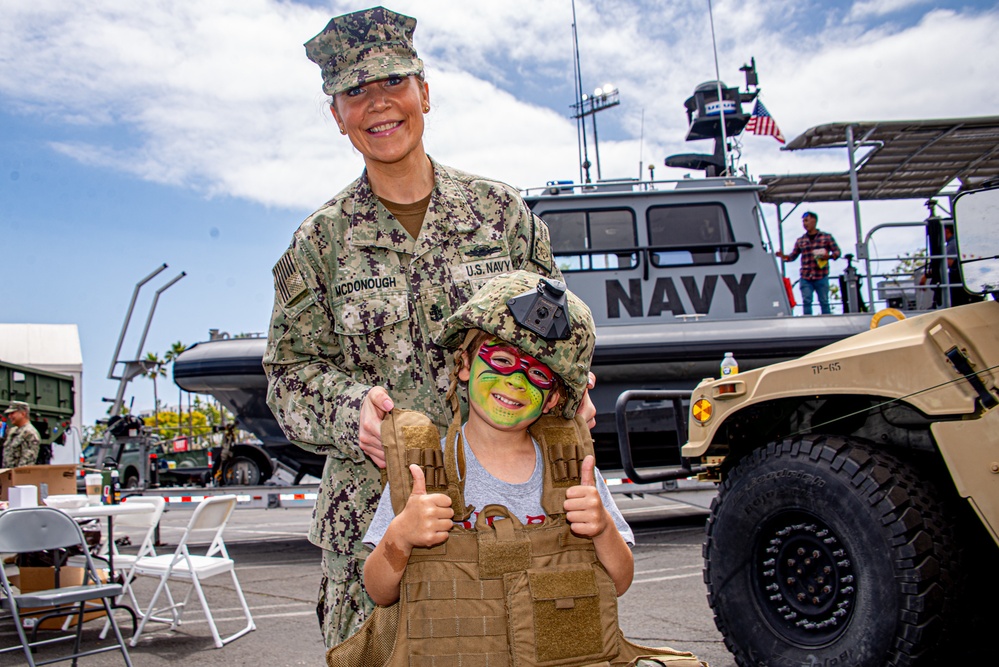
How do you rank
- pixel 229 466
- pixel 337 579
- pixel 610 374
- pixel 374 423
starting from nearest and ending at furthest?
1. pixel 374 423
2. pixel 337 579
3. pixel 610 374
4. pixel 229 466

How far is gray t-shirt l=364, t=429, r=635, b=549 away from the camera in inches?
64.6

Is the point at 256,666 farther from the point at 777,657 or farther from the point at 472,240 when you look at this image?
the point at 472,240

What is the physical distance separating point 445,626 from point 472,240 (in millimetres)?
851

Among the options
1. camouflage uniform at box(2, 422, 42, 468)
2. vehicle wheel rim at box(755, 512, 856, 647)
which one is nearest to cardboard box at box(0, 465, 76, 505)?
camouflage uniform at box(2, 422, 42, 468)

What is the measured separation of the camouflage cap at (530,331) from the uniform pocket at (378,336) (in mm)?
177

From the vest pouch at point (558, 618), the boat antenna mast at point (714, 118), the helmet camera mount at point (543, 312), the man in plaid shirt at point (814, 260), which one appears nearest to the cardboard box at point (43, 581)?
the vest pouch at point (558, 618)

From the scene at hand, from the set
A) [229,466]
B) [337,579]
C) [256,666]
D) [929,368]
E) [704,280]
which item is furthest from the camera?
[229,466]

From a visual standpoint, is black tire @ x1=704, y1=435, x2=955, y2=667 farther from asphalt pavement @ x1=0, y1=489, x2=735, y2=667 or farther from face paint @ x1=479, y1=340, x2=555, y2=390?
face paint @ x1=479, y1=340, x2=555, y2=390

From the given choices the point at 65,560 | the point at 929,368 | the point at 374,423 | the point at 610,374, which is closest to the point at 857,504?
the point at 929,368

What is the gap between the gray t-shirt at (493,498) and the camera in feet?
5.38

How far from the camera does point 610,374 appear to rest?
7.84 meters

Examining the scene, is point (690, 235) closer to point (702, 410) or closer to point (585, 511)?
point (702, 410)

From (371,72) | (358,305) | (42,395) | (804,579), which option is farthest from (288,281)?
(42,395)

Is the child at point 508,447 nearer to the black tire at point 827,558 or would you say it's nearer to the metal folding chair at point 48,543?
the black tire at point 827,558
